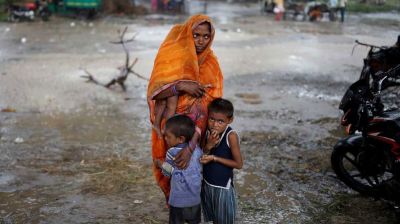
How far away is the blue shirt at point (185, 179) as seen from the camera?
2.69 metres

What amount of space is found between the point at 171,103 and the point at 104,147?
287cm

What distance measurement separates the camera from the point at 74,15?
63.7ft

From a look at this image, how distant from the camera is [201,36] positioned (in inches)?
109

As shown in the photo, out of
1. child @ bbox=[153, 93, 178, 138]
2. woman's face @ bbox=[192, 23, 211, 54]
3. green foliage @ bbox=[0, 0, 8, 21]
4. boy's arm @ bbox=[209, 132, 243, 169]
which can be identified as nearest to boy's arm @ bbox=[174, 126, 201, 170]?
boy's arm @ bbox=[209, 132, 243, 169]

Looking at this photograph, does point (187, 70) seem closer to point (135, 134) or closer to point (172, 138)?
point (172, 138)

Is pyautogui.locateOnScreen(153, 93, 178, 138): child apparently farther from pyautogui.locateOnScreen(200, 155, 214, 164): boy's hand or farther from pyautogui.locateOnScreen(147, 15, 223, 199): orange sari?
pyautogui.locateOnScreen(200, 155, 214, 164): boy's hand

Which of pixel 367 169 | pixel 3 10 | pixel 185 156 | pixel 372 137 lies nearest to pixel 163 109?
pixel 185 156

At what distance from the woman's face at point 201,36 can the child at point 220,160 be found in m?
0.36

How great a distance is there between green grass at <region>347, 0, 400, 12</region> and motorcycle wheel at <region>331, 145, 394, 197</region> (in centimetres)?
2307

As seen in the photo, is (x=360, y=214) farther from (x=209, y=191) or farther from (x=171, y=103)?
(x=171, y=103)

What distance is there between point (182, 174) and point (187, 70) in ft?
2.04

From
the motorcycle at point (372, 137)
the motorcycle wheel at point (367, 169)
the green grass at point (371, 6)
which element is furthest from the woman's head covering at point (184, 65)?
the green grass at point (371, 6)

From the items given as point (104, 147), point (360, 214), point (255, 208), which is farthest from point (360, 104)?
point (104, 147)

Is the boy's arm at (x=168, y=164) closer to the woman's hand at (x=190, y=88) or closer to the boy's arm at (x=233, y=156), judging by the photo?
the boy's arm at (x=233, y=156)
